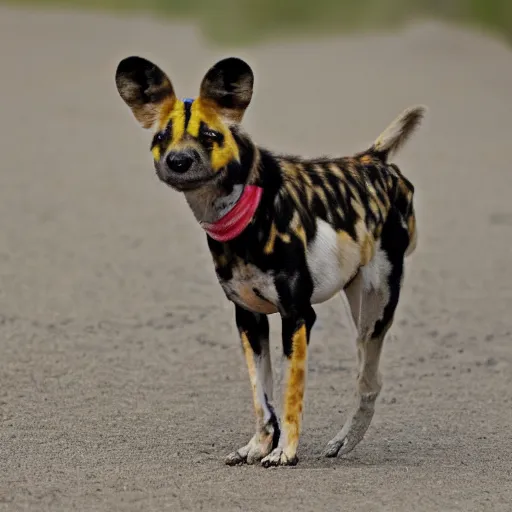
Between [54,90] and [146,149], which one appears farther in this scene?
[54,90]

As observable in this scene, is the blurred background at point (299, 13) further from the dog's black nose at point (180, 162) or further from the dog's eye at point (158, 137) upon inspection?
the dog's black nose at point (180, 162)

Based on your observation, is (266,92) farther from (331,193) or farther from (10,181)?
(331,193)

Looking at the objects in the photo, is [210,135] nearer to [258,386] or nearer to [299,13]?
[258,386]

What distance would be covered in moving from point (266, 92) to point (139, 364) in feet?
59.3

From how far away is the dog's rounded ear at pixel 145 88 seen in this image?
20.6 feet

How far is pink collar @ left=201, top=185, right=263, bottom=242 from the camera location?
6.27 m

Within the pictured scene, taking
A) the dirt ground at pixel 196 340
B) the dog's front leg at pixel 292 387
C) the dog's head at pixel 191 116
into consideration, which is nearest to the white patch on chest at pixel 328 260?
the dog's front leg at pixel 292 387

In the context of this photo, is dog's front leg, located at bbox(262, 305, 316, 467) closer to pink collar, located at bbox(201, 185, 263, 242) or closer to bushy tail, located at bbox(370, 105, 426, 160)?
pink collar, located at bbox(201, 185, 263, 242)

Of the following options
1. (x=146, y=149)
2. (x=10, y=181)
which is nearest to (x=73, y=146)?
(x=146, y=149)

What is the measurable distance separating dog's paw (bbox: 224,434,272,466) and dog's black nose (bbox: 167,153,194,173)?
1.45m

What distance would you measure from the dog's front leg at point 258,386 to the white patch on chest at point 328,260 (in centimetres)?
34

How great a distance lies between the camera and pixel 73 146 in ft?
67.9

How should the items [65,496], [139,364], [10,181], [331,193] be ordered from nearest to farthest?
[65,496]
[331,193]
[139,364]
[10,181]

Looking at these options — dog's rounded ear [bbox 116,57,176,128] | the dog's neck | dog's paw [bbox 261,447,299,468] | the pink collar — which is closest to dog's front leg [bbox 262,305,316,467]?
dog's paw [bbox 261,447,299,468]
